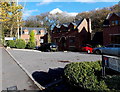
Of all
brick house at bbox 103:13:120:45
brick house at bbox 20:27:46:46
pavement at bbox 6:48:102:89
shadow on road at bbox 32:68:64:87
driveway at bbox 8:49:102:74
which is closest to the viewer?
shadow on road at bbox 32:68:64:87

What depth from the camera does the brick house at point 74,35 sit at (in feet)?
105

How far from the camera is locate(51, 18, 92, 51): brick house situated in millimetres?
32031

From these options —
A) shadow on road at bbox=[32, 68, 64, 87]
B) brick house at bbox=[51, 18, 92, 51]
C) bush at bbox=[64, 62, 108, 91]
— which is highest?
brick house at bbox=[51, 18, 92, 51]

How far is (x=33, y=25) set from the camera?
6309 cm

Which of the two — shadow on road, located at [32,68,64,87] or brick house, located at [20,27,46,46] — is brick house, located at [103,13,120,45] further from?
brick house, located at [20,27,46,46]

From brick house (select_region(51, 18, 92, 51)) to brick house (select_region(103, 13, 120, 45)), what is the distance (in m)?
6.66

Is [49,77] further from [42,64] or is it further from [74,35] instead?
[74,35]

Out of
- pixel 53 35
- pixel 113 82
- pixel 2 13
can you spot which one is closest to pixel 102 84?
pixel 113 82

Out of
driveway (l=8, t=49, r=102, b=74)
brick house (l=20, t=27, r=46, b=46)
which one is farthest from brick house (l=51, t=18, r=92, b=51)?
brick house (l=20, t=27, r=46, b=46)

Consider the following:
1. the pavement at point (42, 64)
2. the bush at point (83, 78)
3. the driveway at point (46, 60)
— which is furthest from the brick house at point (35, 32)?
the bush at point (83, 78)

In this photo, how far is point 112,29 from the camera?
985 inches

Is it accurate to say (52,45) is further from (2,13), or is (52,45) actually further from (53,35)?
(2,13)

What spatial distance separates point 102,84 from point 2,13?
28.2ft

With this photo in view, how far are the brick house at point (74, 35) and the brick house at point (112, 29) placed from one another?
6.66 meters
